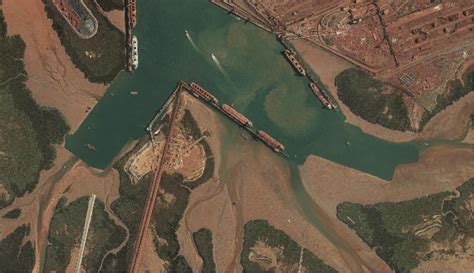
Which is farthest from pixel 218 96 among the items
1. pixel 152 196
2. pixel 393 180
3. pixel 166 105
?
pixel 393 180

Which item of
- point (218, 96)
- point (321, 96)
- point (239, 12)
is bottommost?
point (218, 96)

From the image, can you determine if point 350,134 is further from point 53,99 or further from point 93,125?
point 53,99

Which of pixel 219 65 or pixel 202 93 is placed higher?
pixel 219 65

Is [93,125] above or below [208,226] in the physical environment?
above

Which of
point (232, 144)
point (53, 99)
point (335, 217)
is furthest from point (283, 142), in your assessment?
point (53, 99)

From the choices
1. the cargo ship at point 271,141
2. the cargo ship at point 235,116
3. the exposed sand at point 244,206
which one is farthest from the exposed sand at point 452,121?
the cargo ship at point 235,116

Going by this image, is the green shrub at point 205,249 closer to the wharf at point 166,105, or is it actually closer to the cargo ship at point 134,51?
the wharf at point 166,105

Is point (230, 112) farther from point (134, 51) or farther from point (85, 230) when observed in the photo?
point (85, 230)
